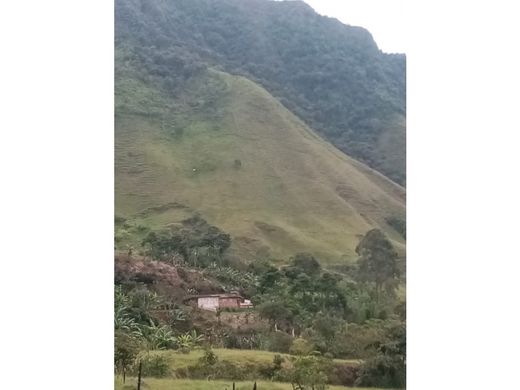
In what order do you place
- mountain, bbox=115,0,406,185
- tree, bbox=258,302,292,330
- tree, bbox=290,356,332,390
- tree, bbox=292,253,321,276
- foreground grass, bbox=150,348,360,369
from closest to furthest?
tree, bbox=290,356,332,390 < foreground grass, bbox=150,348,360,369 < tree, bbox=258,302,292,330 < tree, bbox=292,253,321,276 < mountain, bbox=115,0,406,185

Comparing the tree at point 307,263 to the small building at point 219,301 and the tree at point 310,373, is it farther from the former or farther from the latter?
the tree at point 310,373

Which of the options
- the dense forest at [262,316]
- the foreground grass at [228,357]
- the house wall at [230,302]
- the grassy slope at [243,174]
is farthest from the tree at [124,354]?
the grassy slope at [243,174]

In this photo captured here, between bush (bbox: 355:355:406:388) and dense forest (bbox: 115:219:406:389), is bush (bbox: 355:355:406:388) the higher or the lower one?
the lower one

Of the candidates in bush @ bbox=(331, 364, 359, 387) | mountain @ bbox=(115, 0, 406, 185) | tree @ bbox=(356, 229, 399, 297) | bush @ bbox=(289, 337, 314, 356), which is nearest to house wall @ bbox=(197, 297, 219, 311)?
bush @ bbox=(289, 337, 314, 356)

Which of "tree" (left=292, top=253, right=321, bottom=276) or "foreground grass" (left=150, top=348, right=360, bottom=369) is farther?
"tree" (left=292, top=253, right=321, bottom=276)

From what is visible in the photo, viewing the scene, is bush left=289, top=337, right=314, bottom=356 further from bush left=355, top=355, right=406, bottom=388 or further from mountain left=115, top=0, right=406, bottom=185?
mountain left=115, top=0, right=406, bottom=185

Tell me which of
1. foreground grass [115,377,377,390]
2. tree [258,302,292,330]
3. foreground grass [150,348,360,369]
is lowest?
foreground grass [115,377,377,390]

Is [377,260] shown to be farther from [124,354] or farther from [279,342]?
[124,354]
